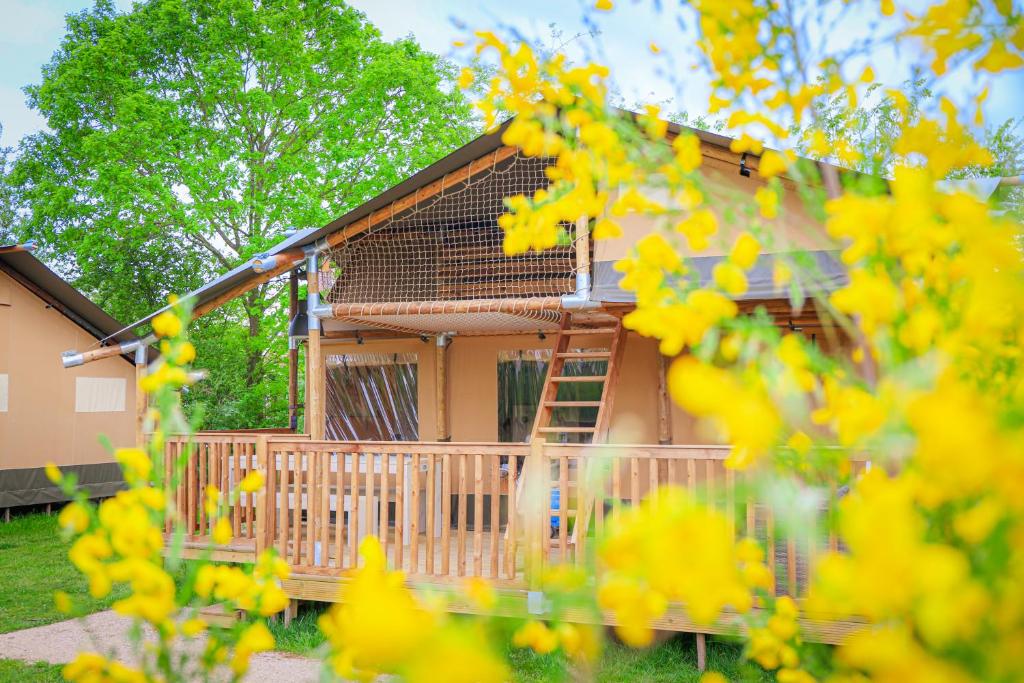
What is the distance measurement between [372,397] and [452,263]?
2408 mm

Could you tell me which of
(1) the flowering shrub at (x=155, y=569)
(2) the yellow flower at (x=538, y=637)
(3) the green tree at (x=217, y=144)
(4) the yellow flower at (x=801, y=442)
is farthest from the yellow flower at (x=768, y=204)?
(3) the green tree at (x=217, y=144)

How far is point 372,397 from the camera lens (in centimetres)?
1033

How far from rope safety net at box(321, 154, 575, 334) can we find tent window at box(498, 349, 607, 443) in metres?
0.47

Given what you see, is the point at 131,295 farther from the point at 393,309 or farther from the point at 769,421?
the point at 769,421

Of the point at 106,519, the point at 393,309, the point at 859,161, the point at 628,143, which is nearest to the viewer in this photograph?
the point at 106,519

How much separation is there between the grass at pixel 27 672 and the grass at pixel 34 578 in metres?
0.50

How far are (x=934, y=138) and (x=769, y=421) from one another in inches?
24.8

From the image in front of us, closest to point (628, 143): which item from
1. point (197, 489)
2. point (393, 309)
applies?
point (393, 309)

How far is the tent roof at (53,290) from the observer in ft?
41.5

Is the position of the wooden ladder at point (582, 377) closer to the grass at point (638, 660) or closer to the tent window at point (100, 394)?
the grass at point (638, 660)

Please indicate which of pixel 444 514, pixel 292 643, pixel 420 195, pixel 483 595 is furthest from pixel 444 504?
pixel 483 595

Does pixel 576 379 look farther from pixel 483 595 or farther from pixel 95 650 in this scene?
pixel 483 595

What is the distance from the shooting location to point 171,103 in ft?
58.1

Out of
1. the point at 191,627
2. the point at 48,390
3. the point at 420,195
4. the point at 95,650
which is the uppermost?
the point at 420,195
